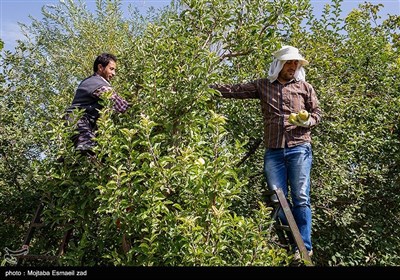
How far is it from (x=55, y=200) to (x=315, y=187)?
122 inches

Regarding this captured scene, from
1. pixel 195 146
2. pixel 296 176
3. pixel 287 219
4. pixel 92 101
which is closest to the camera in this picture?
pixel 195 146

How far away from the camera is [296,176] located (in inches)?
193

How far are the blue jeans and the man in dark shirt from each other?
5.02 feet

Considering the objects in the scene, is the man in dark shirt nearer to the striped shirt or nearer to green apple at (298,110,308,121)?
the striped shirt

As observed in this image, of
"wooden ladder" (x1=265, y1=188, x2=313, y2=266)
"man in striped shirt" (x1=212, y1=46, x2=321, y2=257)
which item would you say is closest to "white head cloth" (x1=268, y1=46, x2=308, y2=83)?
"man in striped shirt" (x1=212, y1=46, x2=321, y2=257)

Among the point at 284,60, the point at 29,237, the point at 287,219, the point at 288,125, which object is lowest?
the point at 29,237

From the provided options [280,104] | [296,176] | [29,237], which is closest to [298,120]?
[280,104]

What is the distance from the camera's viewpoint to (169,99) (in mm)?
4344

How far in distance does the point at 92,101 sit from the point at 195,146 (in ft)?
3.92

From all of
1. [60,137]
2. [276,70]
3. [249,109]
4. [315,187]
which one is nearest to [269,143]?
[276,70]

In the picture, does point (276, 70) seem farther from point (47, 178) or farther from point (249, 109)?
point (47, 178)

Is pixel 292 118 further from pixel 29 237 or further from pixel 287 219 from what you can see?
pixel 29 237

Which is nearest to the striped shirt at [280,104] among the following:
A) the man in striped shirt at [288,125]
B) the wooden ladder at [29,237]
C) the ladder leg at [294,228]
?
the man in striped shirt at [288,125]

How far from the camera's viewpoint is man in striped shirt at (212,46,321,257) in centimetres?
489
